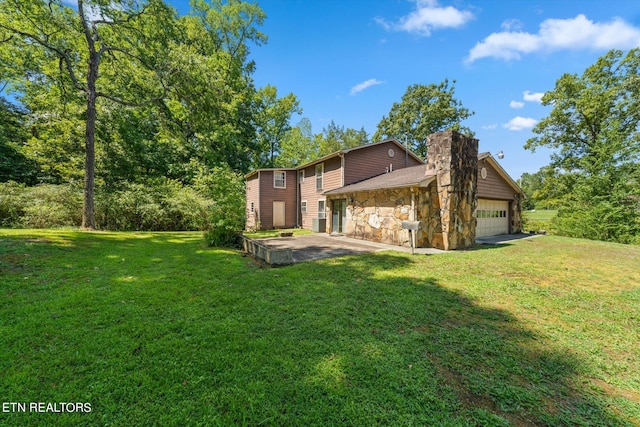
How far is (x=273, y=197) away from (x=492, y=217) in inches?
532

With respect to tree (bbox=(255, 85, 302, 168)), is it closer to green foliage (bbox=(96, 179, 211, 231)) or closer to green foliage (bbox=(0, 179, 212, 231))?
green foliage (bbox=(96, 179, 211, 231))

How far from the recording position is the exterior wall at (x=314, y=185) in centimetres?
1445

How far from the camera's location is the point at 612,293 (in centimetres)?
464

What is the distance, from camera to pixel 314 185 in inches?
648

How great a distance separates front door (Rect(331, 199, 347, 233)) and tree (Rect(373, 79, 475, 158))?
1955 cm

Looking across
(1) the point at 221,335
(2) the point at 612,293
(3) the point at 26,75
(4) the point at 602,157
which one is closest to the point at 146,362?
(1) the point at 221,335

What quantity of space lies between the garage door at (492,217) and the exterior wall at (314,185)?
7520mm

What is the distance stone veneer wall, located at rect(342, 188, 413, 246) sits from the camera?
378 inches

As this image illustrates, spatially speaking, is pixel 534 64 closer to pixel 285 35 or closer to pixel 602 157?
pixel 602 157

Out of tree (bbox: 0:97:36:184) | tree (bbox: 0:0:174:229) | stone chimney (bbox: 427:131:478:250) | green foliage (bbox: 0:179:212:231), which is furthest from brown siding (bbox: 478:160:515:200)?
tree (bbox: 0:97:36:184)

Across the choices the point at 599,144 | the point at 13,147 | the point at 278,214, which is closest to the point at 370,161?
the point at 278,214

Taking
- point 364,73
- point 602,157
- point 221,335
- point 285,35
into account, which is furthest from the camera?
point 364,73

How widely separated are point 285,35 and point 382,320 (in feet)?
57.6

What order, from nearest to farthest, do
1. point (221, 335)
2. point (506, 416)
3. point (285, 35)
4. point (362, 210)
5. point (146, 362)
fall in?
point (506, 416)
point (146, 362)
point (221, 335)
point (362, 210)
point (285, 35)
